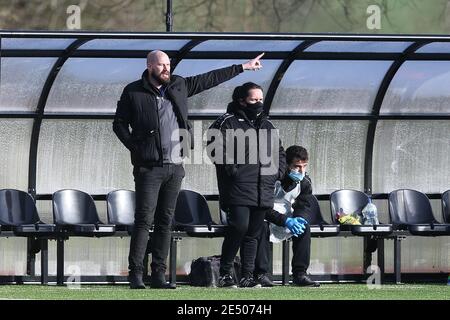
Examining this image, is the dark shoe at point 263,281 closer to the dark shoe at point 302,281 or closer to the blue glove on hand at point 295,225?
the dark shoe at point 302,281

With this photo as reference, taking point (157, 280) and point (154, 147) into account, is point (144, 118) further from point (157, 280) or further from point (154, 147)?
point (157, 280)

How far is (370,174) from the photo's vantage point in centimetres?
1852

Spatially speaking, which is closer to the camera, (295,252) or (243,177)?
(243,177)

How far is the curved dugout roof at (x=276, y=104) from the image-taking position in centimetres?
1792

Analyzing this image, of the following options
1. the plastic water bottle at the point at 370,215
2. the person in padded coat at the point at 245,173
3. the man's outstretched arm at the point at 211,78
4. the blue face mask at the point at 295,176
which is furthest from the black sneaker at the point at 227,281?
the plastic water bottle at the point at 370,215

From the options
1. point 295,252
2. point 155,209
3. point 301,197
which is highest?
point 301,197

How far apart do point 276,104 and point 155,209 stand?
4.07 metres

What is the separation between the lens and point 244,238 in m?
15.1

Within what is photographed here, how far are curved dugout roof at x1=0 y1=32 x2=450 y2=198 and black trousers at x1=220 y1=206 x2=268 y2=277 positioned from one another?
121 inches

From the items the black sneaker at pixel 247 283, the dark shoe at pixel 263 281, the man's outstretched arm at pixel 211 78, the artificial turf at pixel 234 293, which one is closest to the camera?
the artificial turf at pixel 234 293

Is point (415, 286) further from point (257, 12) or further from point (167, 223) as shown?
point (257, 12)

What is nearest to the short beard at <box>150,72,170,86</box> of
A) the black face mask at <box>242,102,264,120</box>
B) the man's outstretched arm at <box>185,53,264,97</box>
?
the man's outstretched arm at <box>185,53,264,97</box>

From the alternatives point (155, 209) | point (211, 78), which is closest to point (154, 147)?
point (155, 209)

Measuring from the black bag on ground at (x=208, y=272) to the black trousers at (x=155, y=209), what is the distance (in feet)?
3.70
